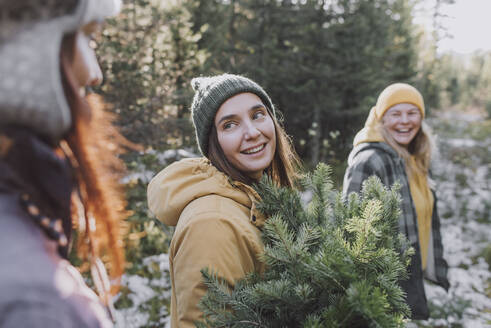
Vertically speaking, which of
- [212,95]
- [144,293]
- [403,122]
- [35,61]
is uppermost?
[35,61]

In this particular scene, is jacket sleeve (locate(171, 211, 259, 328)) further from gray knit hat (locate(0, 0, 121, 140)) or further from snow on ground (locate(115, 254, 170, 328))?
snow on ground (locate(115, 254, 170, 328))

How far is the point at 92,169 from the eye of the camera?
3.11ft

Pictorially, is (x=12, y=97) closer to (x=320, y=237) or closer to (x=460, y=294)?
(x=320, y=237)

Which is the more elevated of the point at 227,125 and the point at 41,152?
the point at 41,152

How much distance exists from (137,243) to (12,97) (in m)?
4.54

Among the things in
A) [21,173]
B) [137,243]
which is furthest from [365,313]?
[137,243]

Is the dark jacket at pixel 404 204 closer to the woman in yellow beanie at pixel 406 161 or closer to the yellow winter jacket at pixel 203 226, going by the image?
the woman in yellow beanie at pixel 406 161

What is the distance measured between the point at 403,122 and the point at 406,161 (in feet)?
1.51

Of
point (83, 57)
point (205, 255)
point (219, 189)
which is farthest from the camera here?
point (219, 189)

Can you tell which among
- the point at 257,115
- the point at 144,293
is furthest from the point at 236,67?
the point at 257,115

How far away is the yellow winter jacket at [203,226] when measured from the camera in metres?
1.44

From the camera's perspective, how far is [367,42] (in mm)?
10273

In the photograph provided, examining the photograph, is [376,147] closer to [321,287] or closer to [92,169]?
[321,287]

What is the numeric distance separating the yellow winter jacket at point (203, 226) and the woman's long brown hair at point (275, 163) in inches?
2.9
